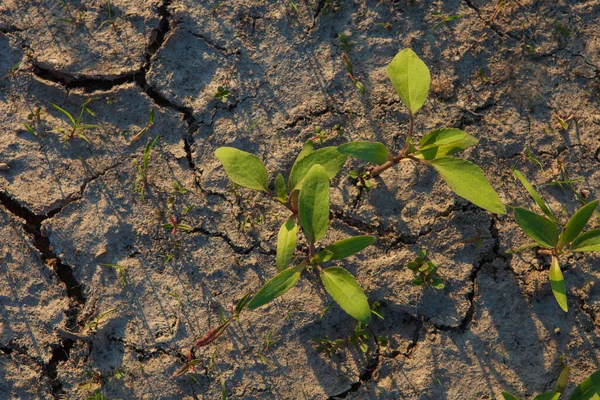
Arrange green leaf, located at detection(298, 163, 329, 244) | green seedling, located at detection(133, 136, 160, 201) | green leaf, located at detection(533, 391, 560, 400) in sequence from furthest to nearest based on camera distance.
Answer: green seedling, located at detection(133, 136, 160, 201) → green leaf, located at detection(533, 391, 560, 400) → green leaf, located at detection(298, 163, 329, 244)

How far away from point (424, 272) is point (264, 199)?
0.84m

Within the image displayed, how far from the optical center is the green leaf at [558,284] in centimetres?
246

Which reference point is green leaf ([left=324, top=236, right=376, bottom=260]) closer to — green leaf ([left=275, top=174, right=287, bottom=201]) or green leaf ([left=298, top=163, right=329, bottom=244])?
green leaf ([left=298, top=163, right=329, bottom=244])

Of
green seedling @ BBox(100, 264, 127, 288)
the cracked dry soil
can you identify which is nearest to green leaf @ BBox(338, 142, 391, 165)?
the cracked dry soil

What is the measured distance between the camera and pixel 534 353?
2.63 metres

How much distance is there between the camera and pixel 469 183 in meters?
2.36

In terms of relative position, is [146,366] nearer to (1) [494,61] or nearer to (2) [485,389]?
(2) [485,389]

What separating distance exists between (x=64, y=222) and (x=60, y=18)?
1028 mm

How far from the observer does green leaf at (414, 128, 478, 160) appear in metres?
2.42

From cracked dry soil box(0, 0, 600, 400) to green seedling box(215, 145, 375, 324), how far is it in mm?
215

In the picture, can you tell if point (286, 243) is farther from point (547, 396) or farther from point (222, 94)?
point (547, 396)

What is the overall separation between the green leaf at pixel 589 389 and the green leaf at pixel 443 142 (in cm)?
121

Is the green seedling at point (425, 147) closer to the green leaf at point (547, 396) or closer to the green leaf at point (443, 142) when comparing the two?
the green leaf at point (443, 142)

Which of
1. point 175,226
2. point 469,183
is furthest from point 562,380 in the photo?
point 175,226
